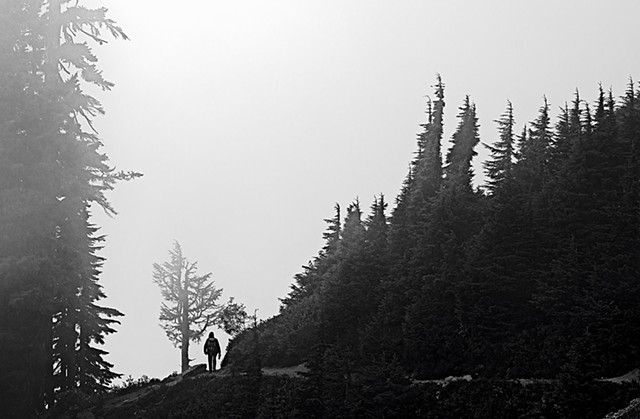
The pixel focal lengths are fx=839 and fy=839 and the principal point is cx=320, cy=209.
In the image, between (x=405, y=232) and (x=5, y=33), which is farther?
(x=405, y=232)

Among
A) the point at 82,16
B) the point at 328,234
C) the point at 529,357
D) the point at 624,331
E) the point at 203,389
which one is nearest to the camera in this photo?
the point at 624,331

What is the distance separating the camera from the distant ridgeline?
2356cm

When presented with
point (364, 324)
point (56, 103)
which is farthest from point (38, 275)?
point (364, 324)

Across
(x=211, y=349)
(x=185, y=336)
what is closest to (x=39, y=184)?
(x=211, y=349)

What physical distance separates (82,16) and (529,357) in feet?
59.8

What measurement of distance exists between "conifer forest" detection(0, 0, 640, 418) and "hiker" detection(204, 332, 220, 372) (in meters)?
1.27

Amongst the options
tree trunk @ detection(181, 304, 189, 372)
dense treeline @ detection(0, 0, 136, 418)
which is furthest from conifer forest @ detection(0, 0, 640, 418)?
tree trunk @ detection(181, 304, 189, 372)

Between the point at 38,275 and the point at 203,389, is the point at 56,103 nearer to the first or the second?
the point at 38,275

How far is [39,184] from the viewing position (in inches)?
1046

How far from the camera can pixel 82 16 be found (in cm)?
2842

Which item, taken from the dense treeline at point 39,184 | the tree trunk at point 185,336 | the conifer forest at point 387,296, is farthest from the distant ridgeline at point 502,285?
the tree trunk at point 185,336

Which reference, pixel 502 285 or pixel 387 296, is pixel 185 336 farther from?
pixel 502 285

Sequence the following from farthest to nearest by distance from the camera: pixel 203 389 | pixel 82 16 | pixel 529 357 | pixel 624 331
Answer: pixel 203 389, pixel 82 16, pixel 529 357, pixel 624 331

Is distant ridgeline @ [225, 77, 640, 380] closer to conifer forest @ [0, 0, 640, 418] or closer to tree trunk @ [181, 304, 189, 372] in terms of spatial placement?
conifer forest @ [0, 0, 640, 418]
